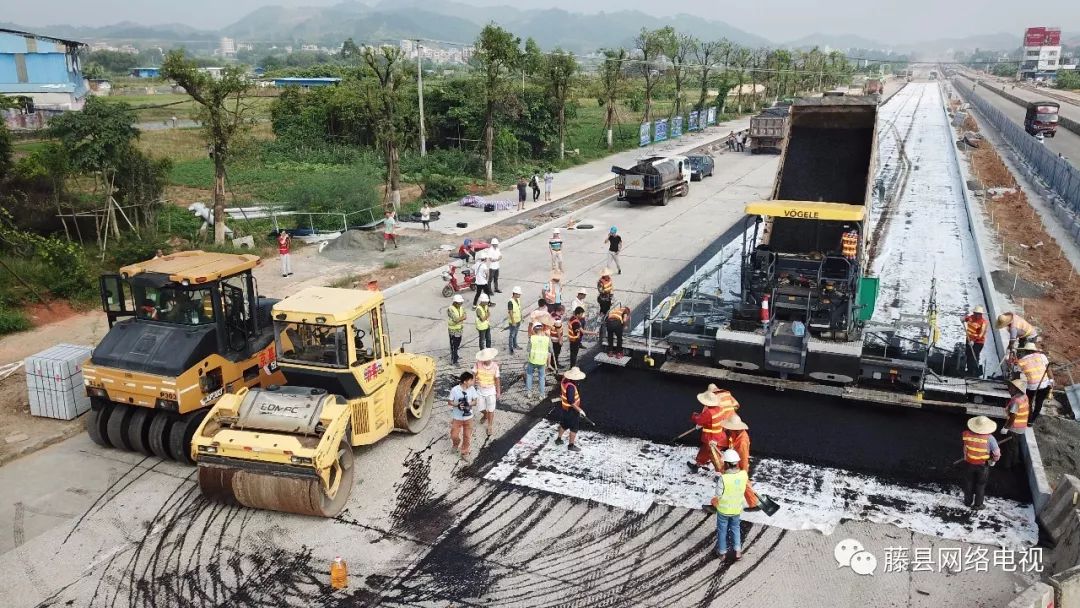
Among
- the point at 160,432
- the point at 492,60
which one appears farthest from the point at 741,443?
the point at 492,60

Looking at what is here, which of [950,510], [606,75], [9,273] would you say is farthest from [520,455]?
[606,75]

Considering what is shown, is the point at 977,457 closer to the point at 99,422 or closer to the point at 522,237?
the point at 99,422

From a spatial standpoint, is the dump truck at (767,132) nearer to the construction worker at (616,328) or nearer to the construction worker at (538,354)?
the construction worker at (616,328)

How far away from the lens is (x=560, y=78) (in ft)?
128

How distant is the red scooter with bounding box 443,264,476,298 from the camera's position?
733 inches

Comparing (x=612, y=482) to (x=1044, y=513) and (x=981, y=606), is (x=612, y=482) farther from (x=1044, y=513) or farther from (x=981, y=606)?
(x=1044, y=513)

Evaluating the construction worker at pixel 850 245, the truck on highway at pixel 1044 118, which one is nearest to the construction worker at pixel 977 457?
the construction worker at pixel 850 245

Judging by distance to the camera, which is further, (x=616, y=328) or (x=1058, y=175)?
(x=1058, y=175)

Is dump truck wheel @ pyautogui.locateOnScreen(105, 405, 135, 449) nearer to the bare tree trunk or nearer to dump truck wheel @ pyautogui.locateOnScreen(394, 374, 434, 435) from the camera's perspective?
dump truck wheel @ pyautogui.locateOnScreen(394, 374, 434, 435)

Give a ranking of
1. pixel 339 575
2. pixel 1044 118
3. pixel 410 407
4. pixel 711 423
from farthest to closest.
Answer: pixel 1044 118, pixel 410 407, pixel 711 423, pixel 339 575

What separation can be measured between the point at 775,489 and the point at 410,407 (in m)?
5.26

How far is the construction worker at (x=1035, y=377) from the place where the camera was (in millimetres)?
11055

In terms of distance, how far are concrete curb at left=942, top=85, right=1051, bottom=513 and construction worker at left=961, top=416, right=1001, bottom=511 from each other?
638 mm

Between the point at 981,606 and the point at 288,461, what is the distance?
7.60m
